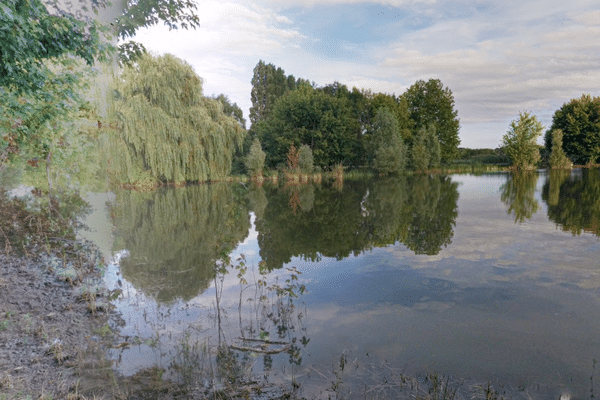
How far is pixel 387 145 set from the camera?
4203cm

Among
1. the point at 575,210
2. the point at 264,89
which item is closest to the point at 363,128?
the point at 264,89

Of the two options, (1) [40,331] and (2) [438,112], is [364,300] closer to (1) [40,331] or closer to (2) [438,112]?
(1) [40,331]

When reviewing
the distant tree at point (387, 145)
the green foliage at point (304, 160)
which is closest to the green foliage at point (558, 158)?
the distant tree at point (387, 145)

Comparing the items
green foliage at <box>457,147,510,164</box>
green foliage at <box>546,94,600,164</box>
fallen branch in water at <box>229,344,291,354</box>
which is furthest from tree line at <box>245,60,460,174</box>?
fallen branch in water at <box>229,344,291,354</box>

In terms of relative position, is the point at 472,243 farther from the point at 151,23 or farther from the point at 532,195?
the point at 532,195

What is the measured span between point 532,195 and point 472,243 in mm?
12935

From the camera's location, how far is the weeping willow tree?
2575cm

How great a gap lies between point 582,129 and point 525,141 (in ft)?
39.5

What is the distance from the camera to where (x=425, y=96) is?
52625 millimetres

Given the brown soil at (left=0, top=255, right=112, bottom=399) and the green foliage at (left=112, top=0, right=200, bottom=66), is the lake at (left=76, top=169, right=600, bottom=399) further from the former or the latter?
the green foliage at (left=112, top=0, right=200, bottom=66)

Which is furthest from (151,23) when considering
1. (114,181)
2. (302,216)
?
(114,181)

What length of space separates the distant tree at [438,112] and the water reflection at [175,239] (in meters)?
40.2

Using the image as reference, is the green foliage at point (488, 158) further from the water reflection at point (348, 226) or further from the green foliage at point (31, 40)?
the green foliage at point (31, 40)

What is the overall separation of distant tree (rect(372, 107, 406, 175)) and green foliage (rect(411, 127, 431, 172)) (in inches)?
132
